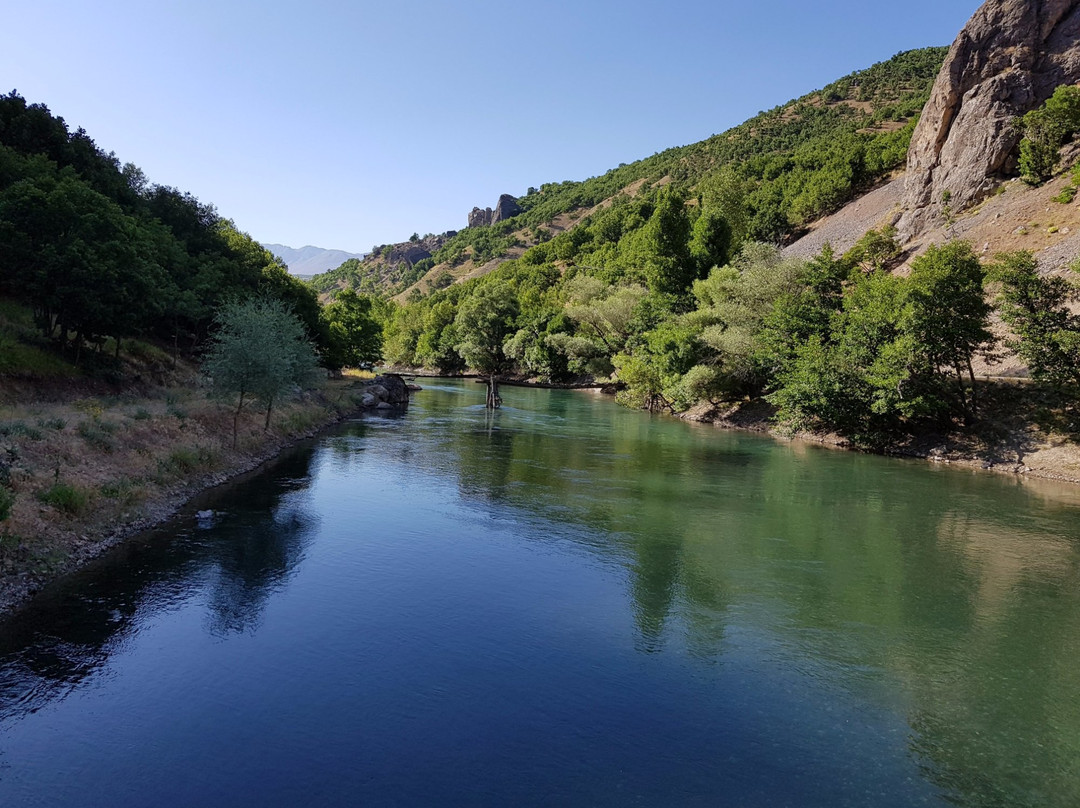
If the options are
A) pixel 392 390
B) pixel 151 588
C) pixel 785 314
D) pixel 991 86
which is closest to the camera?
pixel 151 588

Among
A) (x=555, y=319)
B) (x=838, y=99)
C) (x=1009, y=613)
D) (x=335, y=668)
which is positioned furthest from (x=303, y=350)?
(x=838, y=99)

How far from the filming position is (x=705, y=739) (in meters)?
11.4

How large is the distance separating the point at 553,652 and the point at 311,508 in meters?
15.1

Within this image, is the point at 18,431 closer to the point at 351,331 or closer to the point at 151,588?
the point at 151,588

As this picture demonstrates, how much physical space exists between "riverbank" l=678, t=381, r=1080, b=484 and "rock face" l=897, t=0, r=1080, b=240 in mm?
37774

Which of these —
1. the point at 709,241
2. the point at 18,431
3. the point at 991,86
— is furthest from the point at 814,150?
the point at 18,431

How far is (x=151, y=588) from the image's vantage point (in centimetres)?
1717

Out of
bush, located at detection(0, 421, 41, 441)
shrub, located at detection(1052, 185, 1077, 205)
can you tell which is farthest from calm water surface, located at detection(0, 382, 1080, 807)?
shrub, located at detection(1052, 185, 1077, 205)

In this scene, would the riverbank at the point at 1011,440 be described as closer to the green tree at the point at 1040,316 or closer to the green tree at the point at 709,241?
the green tree at the point at 1040,316

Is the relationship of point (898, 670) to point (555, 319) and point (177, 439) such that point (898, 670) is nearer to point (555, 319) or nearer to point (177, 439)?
point (177, 439)

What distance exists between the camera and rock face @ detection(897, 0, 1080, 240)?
222ft

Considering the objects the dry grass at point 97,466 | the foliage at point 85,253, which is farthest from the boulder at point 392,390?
the dry grass at point 97,466

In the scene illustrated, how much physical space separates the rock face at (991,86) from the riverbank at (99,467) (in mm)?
72268

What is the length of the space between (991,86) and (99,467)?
279 feet
